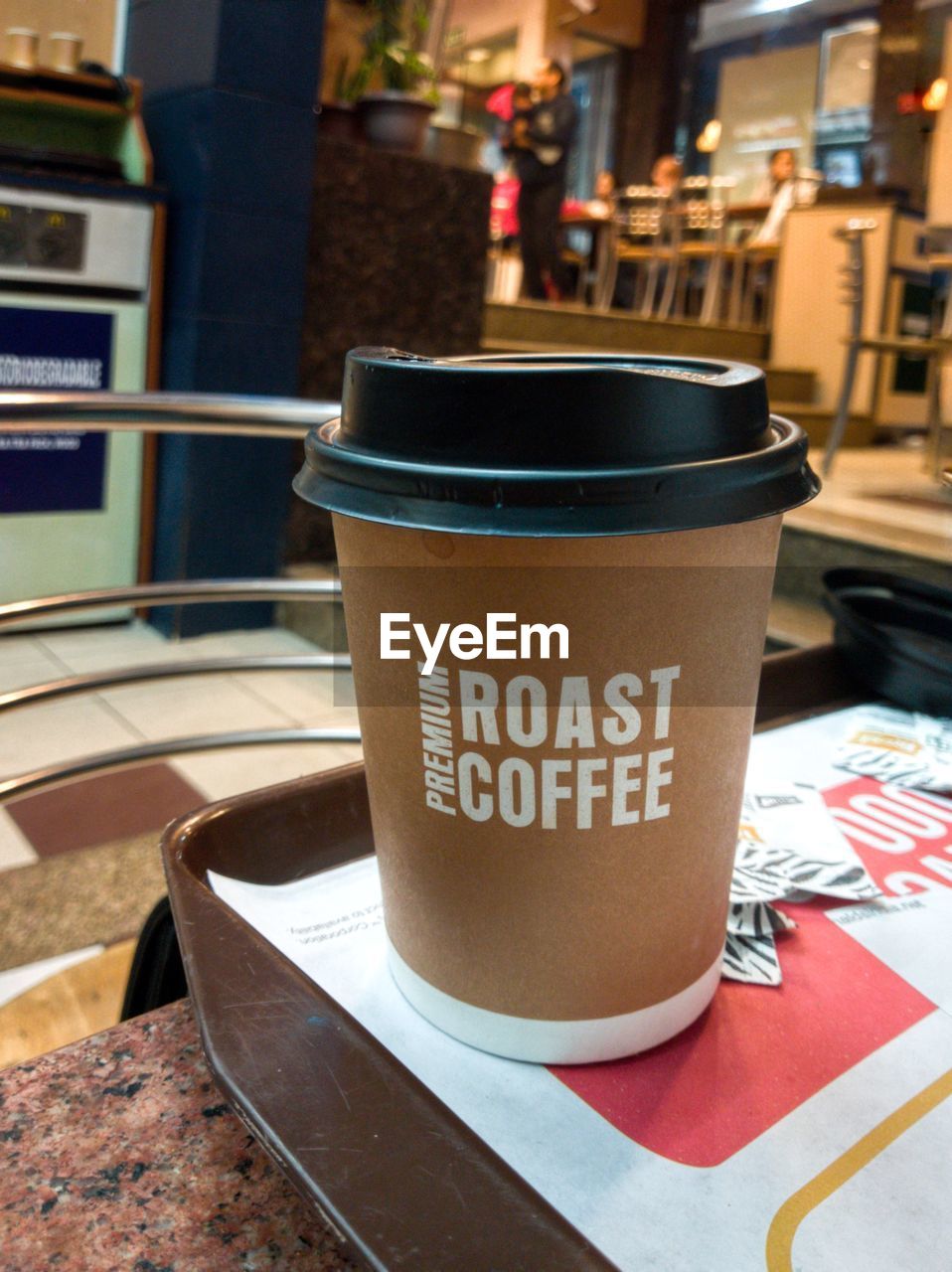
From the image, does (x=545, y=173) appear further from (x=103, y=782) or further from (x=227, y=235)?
(x=103, y=782)

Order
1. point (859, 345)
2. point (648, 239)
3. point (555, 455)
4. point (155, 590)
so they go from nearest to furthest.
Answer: point (555, 455)
point (155, 590)
point (859, 345)
point (648, 239)

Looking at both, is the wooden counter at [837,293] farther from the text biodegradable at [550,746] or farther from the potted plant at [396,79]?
the text biodegradable at [550,746]

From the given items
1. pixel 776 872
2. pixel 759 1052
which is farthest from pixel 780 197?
pixel 759 1052

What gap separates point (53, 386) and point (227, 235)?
0.57 m

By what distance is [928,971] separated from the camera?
1.46 ft

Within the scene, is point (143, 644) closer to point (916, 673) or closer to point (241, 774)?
point (241, 774)

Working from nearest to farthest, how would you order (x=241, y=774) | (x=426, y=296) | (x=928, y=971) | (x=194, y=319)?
1. (x=928, y=971)
2. (x=241, y=774)
3. (x=194, y=319)
4. (x=426, y=296)

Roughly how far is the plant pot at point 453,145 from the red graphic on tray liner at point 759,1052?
335 centimetres

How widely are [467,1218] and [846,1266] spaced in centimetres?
11

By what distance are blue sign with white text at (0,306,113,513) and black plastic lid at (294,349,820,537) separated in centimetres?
243

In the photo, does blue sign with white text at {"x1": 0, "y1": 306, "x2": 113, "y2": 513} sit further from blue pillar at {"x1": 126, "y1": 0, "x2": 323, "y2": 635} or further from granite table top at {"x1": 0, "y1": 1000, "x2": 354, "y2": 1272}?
granite table top at {"x1": 0, "y1": 1000, "x2": 354, "y2": 1272}

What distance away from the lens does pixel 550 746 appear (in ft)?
1.07

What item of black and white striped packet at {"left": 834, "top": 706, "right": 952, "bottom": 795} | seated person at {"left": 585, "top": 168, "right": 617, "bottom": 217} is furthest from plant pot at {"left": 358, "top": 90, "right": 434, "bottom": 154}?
seated person at {"left": 585, "top": 168, "right": 617, "bottom": 217}

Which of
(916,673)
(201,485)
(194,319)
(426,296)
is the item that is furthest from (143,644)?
(916,673)
